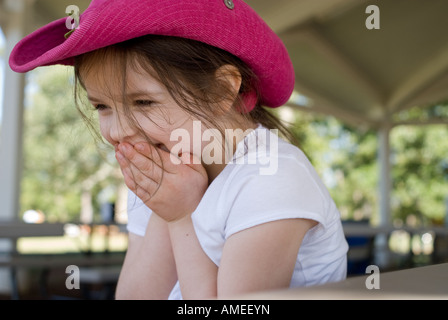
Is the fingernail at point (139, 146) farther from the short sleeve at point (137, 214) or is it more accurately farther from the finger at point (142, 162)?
the short sleeve at point (137, 214)

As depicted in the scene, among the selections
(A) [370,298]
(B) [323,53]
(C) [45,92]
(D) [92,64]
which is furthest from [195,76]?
(C) [45,92]

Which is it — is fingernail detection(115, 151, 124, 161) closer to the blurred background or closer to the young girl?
the young girl

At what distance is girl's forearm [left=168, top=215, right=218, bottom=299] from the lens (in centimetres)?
89

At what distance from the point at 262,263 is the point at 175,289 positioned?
1.22 ft

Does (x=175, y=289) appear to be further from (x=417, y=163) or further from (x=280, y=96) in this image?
(x=417, y=163)

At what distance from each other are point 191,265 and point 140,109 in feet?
0.95

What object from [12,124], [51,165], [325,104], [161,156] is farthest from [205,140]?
[51,165]

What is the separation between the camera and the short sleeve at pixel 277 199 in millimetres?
798

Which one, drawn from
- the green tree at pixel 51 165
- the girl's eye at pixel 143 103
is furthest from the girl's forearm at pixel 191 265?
the green tree at pixel 51 165

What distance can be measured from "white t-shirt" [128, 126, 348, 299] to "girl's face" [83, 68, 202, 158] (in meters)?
0.12

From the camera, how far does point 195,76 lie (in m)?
0.94

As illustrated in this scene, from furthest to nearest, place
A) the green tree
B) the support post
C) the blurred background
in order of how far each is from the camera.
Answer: the green tree, the support post, the blurred background

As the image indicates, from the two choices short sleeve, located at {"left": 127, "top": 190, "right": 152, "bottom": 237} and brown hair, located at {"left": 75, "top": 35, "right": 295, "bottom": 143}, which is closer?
brown hair, located at {"left": 75, "top": 35, "right": 295, "bottom": 143}

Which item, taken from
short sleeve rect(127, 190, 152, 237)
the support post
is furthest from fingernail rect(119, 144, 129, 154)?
the support post
